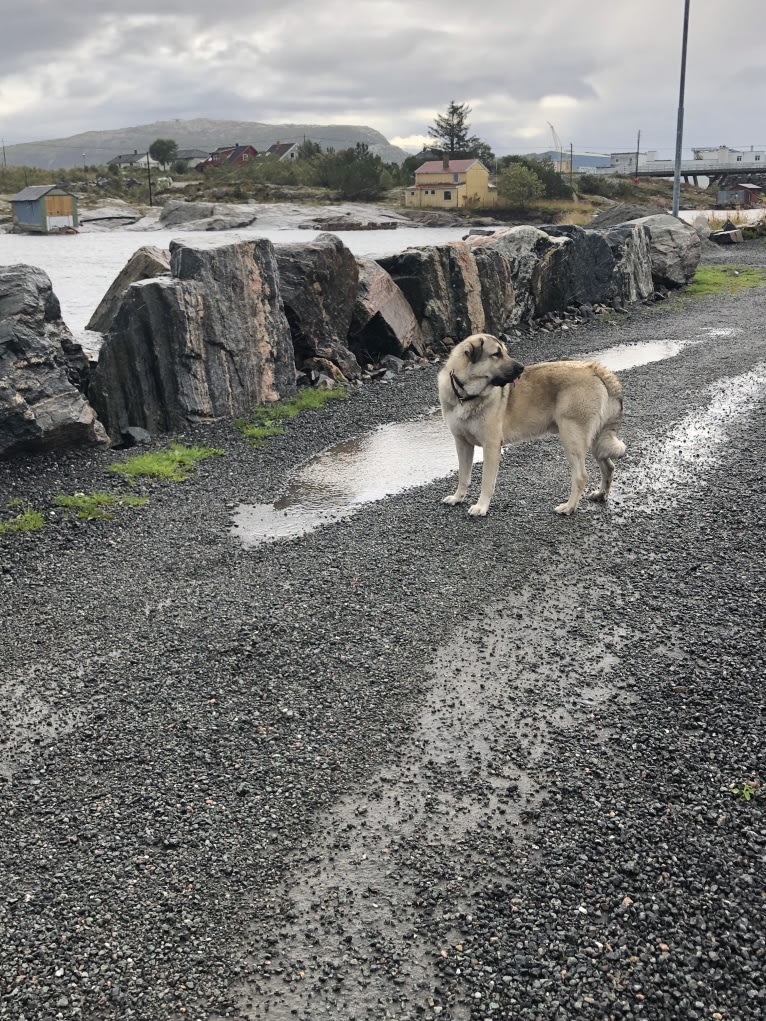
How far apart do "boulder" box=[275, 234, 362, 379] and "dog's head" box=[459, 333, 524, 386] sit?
7275 millimetres

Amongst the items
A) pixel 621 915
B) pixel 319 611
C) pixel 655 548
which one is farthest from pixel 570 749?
pixel 655 548

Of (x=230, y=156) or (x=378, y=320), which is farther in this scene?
(x=230, y=156)

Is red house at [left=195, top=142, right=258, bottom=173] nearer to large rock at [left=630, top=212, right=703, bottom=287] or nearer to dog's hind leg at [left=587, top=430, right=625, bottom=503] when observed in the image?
large rock at [left=630, top=212, right=703, bottom=287]

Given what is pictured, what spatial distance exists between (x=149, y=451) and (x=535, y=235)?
13.7 m

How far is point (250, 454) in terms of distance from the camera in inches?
467

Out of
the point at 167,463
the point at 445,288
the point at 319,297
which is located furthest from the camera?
the point at 445,288

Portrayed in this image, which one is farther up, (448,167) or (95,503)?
(448,167)

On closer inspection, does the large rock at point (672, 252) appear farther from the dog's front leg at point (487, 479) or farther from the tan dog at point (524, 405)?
the dog's front leg at point (487, 479)

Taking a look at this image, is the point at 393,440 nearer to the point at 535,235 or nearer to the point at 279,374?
the point at 279,374

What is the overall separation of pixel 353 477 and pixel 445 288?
894 centimetres

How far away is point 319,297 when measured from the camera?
1609cm

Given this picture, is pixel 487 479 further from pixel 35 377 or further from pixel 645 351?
pixel 645 351

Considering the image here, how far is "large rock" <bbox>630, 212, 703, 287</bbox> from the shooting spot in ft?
87.3

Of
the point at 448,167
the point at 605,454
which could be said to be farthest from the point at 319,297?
the point at 448,167
